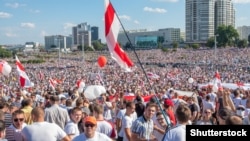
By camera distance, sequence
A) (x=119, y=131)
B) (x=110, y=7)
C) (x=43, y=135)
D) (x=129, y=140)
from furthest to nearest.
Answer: (x=110, y=7) < (x=119, y=131) < (x=129, y=140) < (x=43, y=135)

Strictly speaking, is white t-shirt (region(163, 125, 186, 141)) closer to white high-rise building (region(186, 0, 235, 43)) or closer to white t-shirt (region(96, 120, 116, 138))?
white t-shirt (region(96, 120, 116, 138))

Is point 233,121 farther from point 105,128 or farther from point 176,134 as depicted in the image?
point 105,128

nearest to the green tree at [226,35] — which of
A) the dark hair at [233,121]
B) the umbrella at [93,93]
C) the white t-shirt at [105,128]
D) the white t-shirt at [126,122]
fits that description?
the umbrella at [93,93]

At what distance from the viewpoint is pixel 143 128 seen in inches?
225

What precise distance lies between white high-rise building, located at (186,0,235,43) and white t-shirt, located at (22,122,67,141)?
177936mm

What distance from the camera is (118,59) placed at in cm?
751

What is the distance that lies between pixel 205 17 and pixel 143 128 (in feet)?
601

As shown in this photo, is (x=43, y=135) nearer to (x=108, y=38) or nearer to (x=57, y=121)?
(x=57, y=121)

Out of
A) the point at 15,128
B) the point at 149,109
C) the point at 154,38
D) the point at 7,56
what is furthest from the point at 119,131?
the point at 154,38

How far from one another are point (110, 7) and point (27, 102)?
2131mm

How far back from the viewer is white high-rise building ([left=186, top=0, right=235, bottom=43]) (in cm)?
18338

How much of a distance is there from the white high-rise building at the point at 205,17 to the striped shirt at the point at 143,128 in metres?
177

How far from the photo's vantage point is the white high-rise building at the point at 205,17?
183 meters

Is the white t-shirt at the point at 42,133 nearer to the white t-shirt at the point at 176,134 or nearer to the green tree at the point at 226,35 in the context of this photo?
the white t-shirt at the point at 176,134
